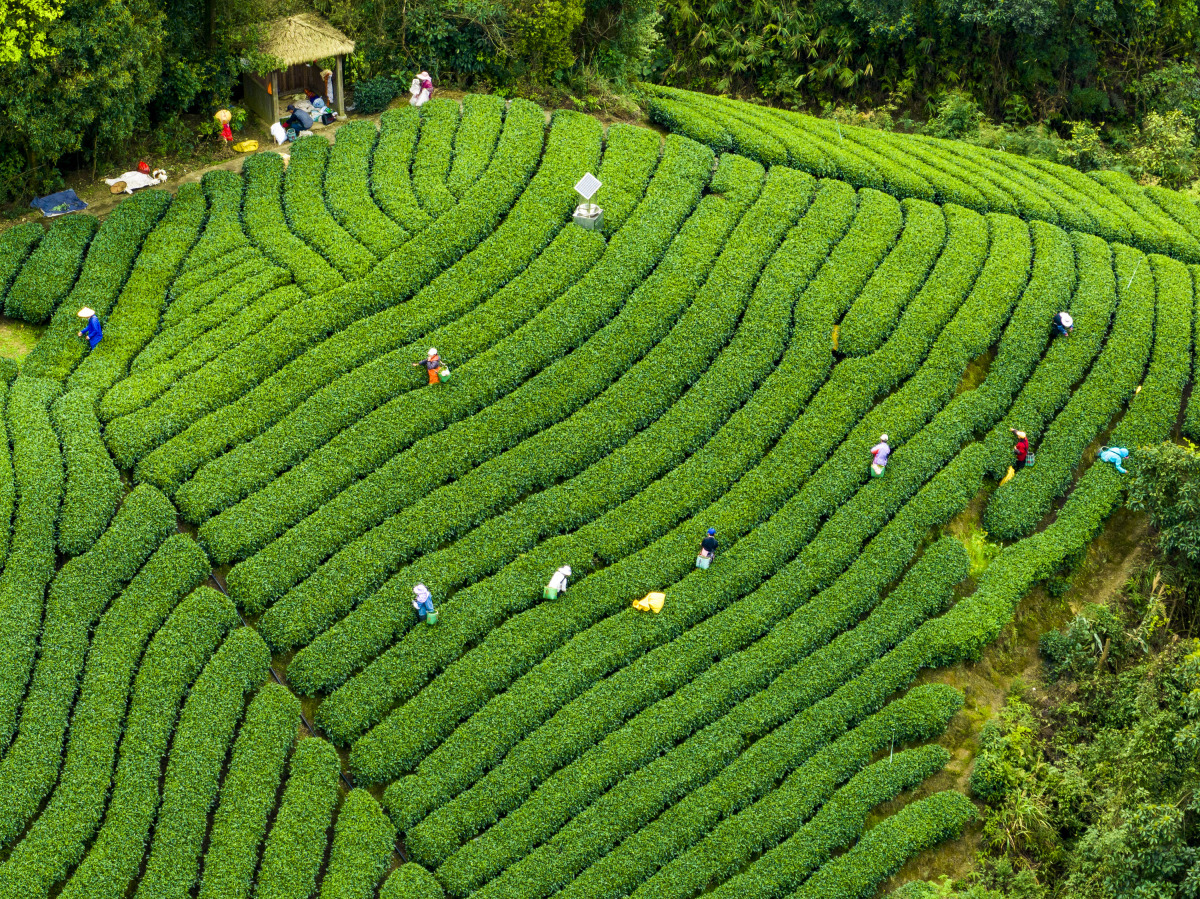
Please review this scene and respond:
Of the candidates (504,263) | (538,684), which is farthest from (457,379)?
(538,684)

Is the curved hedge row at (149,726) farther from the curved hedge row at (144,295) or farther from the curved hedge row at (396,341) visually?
the curved hedge row at (144,295)

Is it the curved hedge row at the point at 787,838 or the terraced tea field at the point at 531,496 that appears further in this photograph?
the terraced tea field at the point at 531,496

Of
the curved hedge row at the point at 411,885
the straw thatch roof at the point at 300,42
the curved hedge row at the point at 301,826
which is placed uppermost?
the straw thatch roof at the point at 300,42

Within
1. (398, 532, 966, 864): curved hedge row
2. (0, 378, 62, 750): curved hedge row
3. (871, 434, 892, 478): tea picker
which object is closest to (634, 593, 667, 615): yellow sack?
(398, 532, 966, 864): curved hedge row

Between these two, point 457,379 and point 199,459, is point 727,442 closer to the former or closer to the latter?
point 457,379

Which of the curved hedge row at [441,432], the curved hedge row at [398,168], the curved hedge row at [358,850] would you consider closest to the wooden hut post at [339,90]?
the curved hedge row at [398,168]

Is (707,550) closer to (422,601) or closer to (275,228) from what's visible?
(422,601)

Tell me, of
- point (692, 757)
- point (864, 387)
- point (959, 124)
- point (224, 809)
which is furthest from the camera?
point (959, 124)
